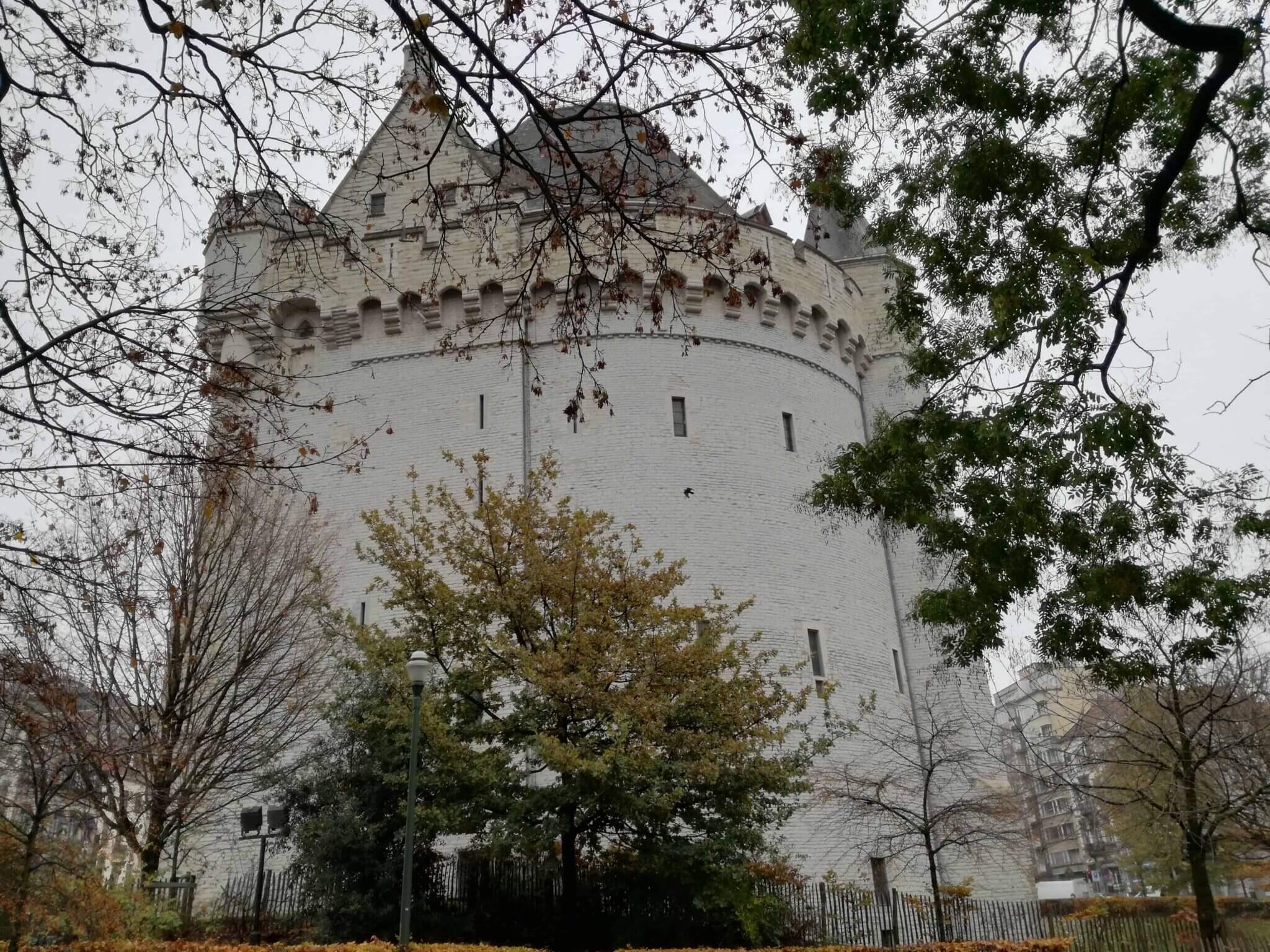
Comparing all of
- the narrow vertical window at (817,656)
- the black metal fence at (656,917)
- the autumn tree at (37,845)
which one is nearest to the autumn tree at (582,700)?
the black metal fence at (656,917)

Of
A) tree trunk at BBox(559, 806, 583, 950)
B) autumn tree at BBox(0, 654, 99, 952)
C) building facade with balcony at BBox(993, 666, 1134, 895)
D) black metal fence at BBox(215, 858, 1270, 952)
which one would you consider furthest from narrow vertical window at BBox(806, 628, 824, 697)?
building facade with balcony at BBox(993, 666, 1134, 895)

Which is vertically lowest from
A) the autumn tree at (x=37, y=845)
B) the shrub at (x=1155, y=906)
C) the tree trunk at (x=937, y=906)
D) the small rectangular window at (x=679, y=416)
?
the shrub at (x=1155, y=906)

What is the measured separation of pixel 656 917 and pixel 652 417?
10033 mm

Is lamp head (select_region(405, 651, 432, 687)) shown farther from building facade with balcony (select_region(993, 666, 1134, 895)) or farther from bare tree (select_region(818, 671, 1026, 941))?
building facade with balcony (select_region(993, 666, 1134, 895))

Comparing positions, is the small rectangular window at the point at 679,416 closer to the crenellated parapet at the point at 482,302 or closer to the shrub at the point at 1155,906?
the crenellated parapet at the point at 482,302

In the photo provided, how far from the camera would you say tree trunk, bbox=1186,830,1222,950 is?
14094 millimetres

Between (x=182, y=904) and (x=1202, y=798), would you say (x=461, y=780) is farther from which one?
(x=1202, y=798)

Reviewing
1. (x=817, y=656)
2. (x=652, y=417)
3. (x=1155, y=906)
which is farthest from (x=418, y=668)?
(x=1155, y=906)

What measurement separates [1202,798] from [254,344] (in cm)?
2080

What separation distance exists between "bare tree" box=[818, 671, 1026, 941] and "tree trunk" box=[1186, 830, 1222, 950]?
331 cm

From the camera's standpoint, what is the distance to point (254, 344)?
23.2 meters

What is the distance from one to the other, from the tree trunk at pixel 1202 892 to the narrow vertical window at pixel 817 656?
6.83m

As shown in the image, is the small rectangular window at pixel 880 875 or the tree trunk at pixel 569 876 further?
the small rectangular window at pixel 880 875

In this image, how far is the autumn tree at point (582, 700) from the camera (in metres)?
13.1
